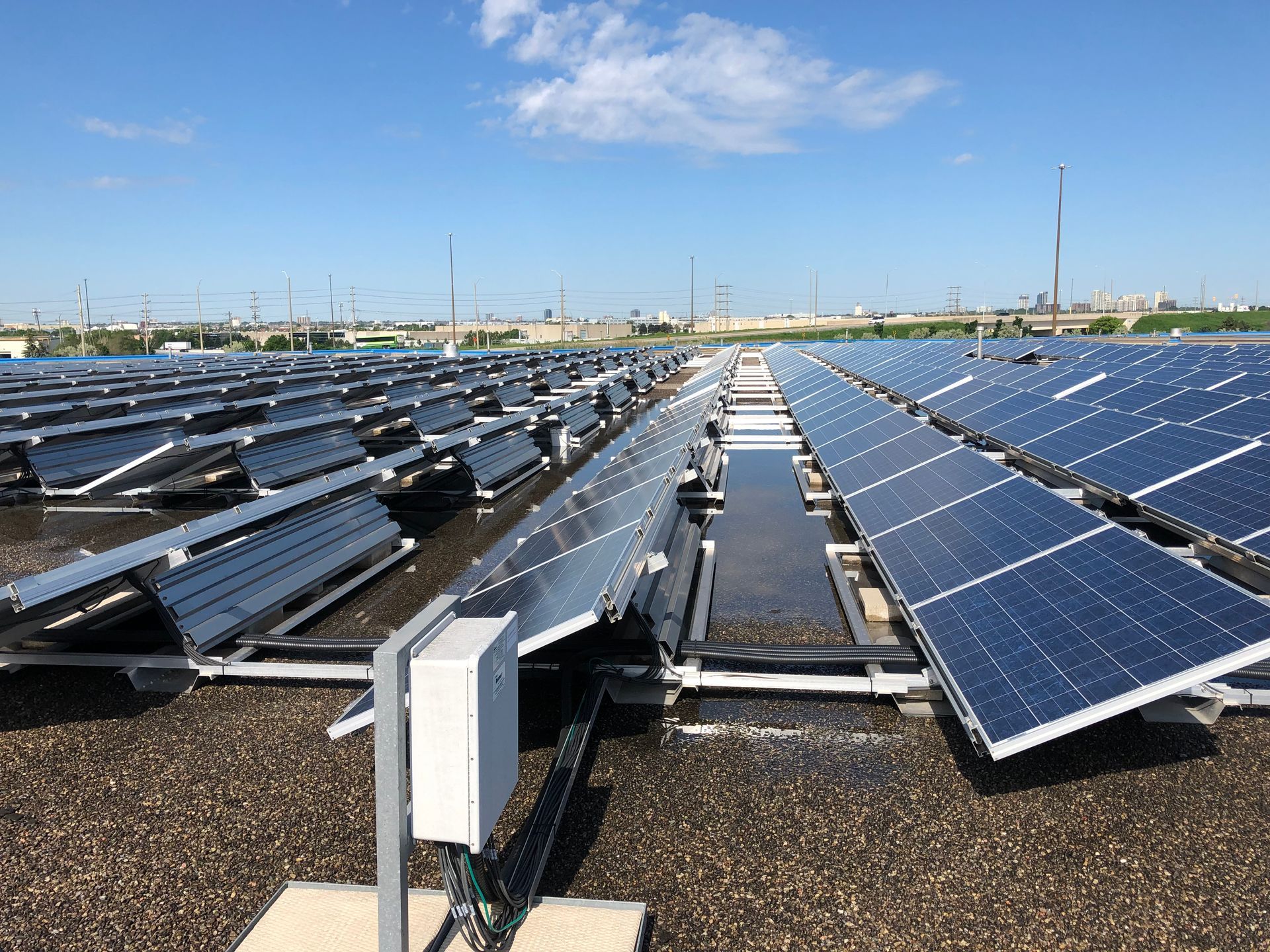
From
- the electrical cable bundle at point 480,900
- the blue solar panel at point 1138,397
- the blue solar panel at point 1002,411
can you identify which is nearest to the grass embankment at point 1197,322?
the blue solar panel at point 1138,397

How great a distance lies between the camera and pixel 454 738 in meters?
2.78

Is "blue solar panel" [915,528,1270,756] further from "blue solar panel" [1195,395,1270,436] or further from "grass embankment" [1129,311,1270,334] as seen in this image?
"grass embankment" [1129,311,1270,334]

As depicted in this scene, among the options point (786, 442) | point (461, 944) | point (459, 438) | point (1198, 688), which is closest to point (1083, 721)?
point (1198, 688)

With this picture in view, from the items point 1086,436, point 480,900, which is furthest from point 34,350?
point 480,900

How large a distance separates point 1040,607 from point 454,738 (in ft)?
12.0

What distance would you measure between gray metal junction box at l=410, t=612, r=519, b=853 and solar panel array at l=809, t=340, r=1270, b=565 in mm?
6387

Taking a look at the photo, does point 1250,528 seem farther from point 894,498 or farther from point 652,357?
point 652,357

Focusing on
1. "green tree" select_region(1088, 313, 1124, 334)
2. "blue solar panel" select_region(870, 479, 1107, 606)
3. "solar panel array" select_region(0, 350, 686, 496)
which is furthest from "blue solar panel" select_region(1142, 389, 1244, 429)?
"green tree" select_region(1088, 313, 1124, 334)

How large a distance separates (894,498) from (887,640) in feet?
6.92

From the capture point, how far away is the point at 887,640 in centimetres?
661

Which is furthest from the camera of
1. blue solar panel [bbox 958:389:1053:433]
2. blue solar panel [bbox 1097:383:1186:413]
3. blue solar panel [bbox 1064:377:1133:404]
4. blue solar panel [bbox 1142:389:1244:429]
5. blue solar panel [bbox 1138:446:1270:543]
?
blue solar panel [bbox 1064:377:1133:404]

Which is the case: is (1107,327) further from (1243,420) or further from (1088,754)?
(1088,754)

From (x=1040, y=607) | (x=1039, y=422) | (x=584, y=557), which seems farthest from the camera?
(x=1039, y=422)

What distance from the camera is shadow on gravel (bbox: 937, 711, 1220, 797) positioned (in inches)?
181
